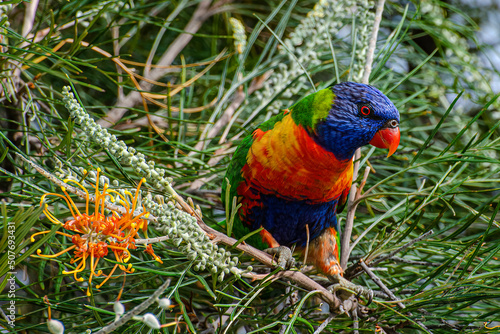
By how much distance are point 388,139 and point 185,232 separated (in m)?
0.95

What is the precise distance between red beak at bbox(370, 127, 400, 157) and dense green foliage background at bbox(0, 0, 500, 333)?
0.30 ft

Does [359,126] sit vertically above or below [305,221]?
above

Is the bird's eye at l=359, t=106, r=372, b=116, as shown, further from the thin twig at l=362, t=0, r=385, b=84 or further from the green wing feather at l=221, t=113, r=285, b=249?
the green wing feather at l=221, t=113, r=285, b=249

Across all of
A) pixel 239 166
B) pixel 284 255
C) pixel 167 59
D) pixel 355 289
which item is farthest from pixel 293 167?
pixel 167 59

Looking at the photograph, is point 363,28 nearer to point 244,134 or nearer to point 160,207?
point 244,134

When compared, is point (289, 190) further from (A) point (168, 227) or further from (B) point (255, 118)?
(A) point (168, 227)

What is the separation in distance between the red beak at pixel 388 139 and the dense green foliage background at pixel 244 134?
0.30 ft

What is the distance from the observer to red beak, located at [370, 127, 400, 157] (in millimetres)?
1414

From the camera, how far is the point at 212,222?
1478 mm

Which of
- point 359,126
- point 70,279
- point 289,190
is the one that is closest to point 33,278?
point 70,279

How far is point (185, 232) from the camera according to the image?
0.74 m

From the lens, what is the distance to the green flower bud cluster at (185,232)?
71cm

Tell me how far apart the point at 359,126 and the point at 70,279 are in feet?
4.02

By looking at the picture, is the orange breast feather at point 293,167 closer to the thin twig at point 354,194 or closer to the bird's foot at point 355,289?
the thin twig at point 354,194
